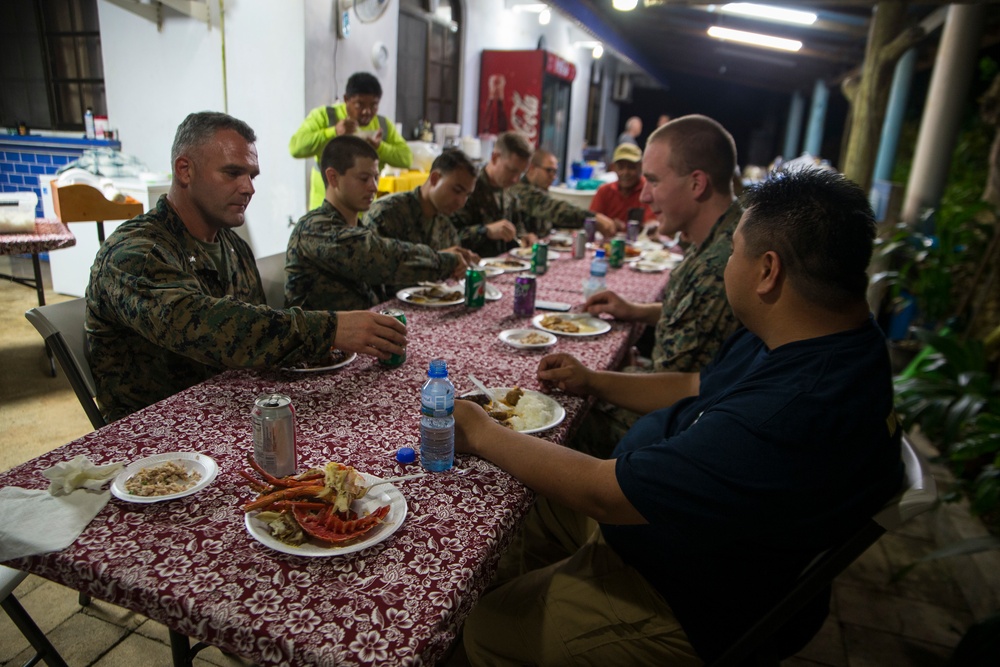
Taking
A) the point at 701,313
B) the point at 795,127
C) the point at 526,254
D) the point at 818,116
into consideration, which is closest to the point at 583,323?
the point at 701,313

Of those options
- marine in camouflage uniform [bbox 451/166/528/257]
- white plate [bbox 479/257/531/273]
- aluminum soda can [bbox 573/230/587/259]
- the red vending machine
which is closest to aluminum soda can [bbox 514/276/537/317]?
white plate [bbox 479/257/531/273]

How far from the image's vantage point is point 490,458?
1348 millimetres

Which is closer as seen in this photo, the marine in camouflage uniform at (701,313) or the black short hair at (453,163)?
the marine in camouflage uniform at (701,313)

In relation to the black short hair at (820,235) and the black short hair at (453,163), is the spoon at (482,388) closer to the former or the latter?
the black short hair at (820,235)

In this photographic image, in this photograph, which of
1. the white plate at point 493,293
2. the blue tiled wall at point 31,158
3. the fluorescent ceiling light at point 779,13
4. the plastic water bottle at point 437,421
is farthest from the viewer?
the fluorescent ceiling light at point 779,13

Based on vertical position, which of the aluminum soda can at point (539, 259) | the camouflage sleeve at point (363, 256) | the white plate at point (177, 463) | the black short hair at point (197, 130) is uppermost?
the black short hair at point (197, 130)

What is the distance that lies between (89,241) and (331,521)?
5496mm

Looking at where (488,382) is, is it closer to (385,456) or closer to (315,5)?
(385,456)

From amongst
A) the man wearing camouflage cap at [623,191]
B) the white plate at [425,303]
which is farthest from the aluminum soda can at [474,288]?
the man wearing camouflage cap at [623,191]

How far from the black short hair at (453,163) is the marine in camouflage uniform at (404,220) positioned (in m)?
0.28

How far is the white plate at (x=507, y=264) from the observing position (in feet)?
12.0

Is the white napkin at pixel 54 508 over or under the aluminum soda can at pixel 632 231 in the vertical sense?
under

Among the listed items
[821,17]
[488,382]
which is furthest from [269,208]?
[821,17]

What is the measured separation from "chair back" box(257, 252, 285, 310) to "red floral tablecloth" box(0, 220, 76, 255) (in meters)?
1.96
